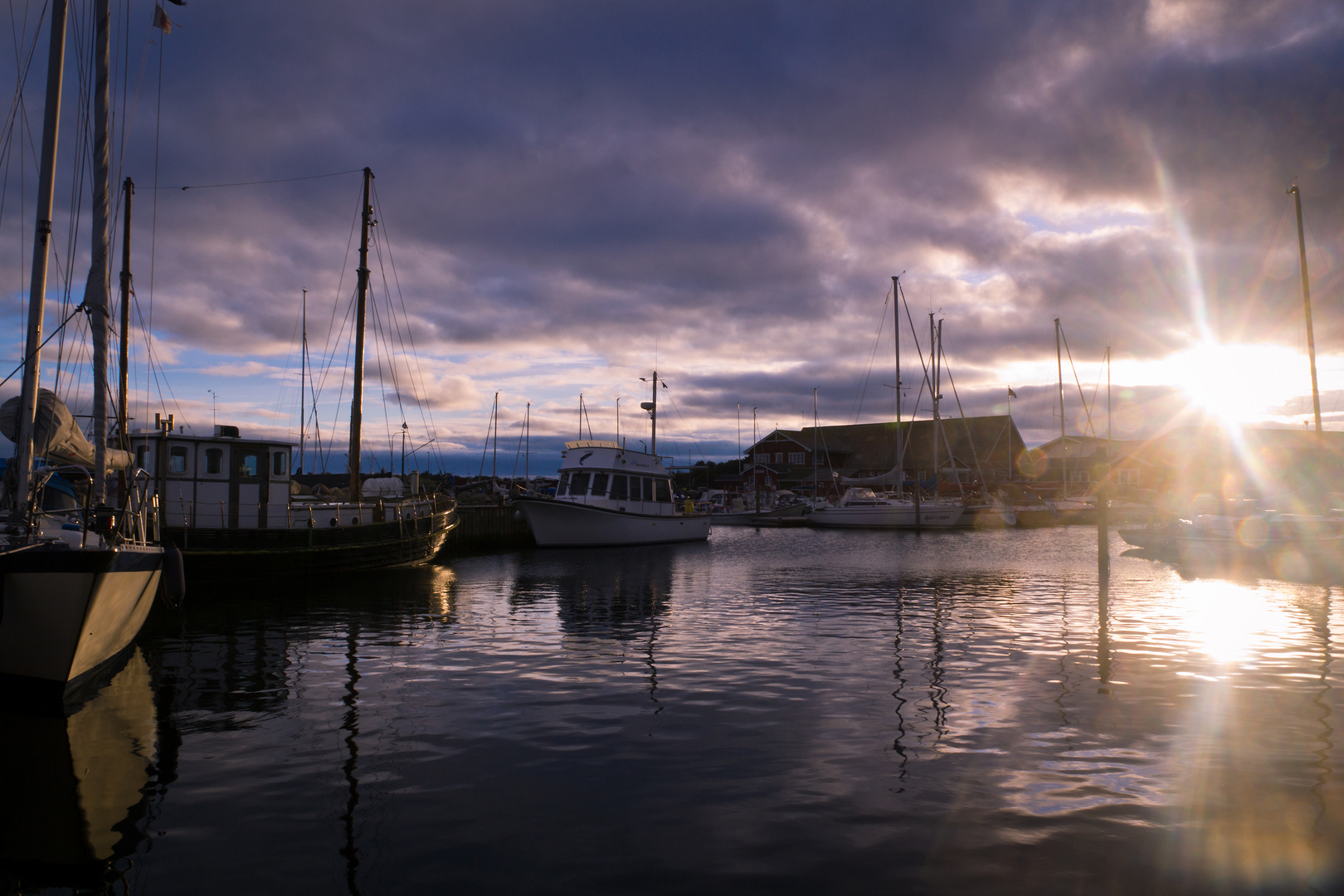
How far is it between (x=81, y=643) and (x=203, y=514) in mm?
11741

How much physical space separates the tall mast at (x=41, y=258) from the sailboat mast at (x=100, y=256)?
2.41ft

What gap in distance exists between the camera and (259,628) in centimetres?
1456

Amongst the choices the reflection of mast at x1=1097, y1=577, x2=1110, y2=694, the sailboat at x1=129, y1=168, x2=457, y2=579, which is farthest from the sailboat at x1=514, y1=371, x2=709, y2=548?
the reflection of mast at x1=1097, y1=577, x2=1110, y2=694

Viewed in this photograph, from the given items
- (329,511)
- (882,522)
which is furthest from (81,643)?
(882,522)

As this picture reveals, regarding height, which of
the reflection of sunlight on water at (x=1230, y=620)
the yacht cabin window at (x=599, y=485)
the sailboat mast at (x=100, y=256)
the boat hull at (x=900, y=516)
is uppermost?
the sailboat mast at (x=100, y=256)

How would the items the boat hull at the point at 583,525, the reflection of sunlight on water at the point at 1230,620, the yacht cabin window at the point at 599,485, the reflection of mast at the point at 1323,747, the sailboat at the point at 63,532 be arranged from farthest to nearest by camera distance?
the yacht cabin window at the point at 599,485, the boat hull at the point at 583,525, the reflection of sunlight on water at the point at 1230,620, the sailboat at the point at 63,532, the reflection of mast at the point at 1323,747

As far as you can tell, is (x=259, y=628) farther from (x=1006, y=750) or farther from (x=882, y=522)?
(x=882, y=522)

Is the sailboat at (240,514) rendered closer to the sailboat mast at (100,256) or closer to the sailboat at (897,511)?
the sailboat mast at (100,256)

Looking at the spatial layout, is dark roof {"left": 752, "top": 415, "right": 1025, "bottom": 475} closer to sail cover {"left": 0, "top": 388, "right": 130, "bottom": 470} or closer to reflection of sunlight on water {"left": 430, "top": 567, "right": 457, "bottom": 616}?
reflection of sunlight on water {"left": 430, "top": 567, "right": 457, "bottom": 616}

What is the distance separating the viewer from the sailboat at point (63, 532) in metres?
8.40

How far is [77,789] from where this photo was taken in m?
6.52

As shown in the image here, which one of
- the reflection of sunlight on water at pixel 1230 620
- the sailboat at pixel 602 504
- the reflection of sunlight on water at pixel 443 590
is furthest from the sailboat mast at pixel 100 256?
the sailboat at pixel 602 504

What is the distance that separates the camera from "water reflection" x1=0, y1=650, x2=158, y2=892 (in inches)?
204

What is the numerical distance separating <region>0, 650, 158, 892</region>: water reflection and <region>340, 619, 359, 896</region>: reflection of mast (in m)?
1.35
